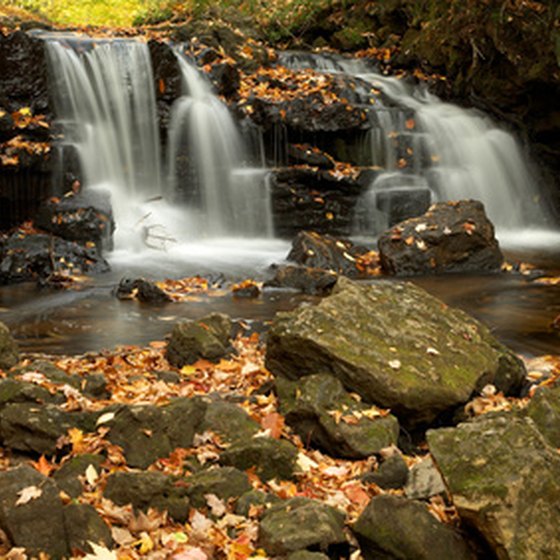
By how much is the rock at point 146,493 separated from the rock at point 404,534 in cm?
87

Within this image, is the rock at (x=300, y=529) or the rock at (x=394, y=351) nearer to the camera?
the rock at (x=300, y=529)

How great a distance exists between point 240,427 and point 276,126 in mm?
11073

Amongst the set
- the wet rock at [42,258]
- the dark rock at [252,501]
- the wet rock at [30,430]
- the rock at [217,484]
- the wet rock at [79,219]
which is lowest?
the dark rock at [252,501]

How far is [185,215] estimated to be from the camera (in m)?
14.3

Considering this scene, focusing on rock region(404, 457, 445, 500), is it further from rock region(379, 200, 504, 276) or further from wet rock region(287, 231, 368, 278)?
rock region(379, 200, 504, 276)

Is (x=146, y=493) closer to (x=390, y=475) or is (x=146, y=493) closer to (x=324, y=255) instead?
(x=390, y=475)

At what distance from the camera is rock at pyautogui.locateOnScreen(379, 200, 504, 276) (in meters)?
11.2

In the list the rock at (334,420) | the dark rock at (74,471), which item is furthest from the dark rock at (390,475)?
the dark rock at (74,471)

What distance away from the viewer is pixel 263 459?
159 inches

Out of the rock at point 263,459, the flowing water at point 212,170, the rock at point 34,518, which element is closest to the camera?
the rock at point 34,518

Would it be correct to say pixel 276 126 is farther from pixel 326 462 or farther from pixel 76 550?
pixel 76 550

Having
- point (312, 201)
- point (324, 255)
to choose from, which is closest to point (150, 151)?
point (312, 201)

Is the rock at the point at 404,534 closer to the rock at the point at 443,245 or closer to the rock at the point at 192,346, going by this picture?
the rock at the point at 192,346

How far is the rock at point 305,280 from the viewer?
9828 millimetres
